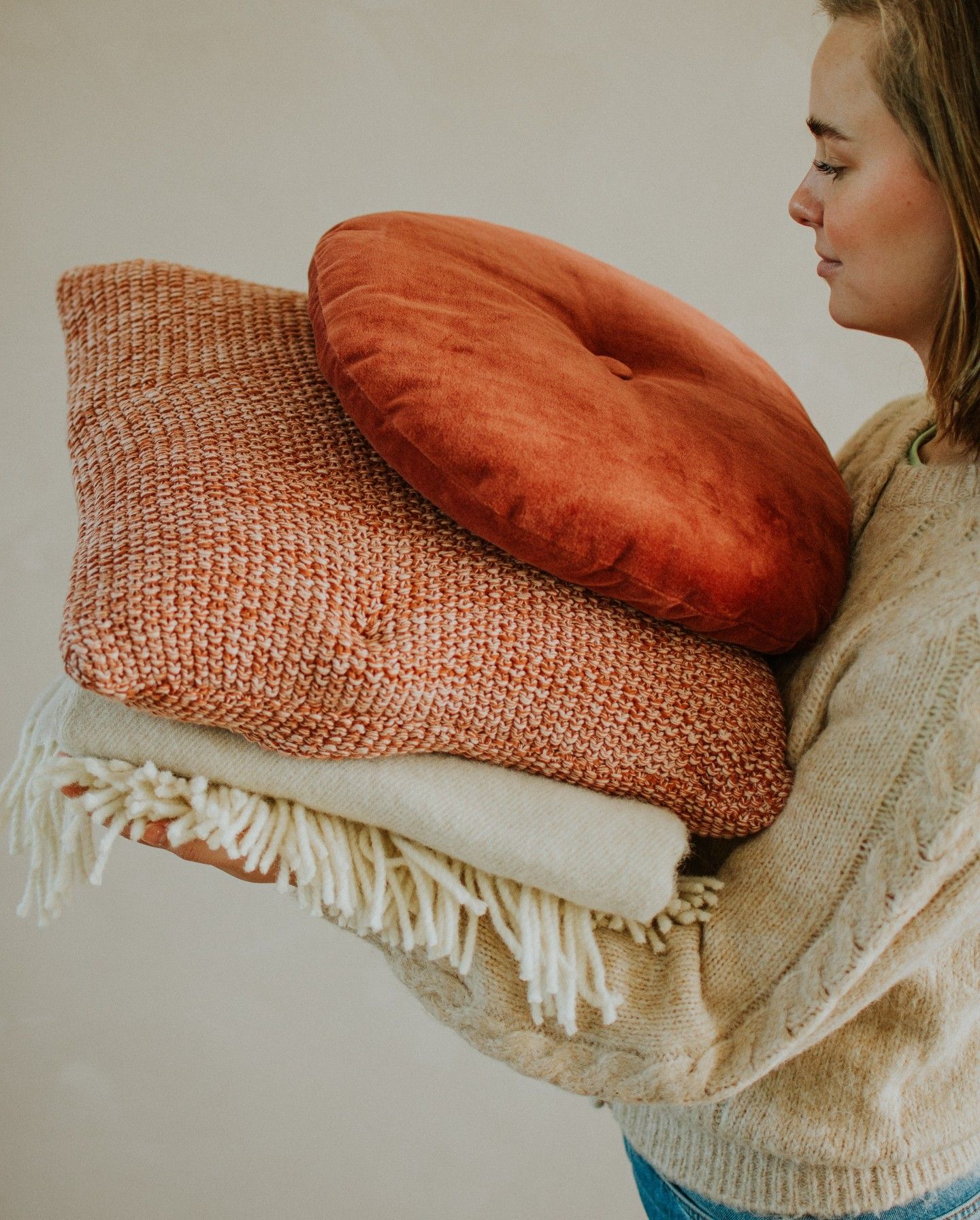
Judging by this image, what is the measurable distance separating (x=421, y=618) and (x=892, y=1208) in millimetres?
488

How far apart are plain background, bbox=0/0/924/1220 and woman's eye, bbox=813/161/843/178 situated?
2.17ft

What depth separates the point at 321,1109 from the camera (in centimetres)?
143

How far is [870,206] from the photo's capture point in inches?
24.1

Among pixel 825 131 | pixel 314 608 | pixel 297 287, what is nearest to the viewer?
pixel 314 608

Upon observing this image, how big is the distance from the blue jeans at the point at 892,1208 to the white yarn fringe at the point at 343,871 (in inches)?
9.2

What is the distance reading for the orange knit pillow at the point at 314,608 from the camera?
1.66 ft

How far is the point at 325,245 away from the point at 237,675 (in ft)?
0.92

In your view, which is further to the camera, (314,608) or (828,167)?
(828,167)

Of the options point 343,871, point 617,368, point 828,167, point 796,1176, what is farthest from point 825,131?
point 796,1176

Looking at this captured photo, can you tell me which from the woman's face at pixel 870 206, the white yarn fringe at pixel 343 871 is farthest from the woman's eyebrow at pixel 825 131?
the white yarn fringe at pixel 343 871

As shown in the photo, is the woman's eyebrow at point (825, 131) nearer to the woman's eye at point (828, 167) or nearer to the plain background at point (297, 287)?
the woman's eye at point (828, 167)

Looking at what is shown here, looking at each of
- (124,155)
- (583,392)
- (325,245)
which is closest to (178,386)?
(325,245)

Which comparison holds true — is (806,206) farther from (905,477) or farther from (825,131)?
(905,477)

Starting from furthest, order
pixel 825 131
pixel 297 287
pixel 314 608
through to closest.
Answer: pixel 297 287
pixel 825 131
pixel 314 608
